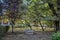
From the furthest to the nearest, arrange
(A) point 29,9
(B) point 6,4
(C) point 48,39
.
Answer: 1. (A) point 29,9
2. (B) point 6,4
3. (C) point 48,39

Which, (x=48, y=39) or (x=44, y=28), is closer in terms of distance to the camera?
(x=48, y=39)

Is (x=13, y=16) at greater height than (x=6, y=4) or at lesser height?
lesser

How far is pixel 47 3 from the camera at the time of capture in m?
12.2

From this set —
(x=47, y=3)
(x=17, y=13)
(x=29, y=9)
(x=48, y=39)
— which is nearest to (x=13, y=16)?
(x=17, y=13)

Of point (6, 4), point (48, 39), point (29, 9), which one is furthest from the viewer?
point (29, 9)

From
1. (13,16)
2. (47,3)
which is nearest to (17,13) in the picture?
(13,16)

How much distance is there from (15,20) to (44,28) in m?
2.25

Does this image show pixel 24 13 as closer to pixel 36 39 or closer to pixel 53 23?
pixel 53 23

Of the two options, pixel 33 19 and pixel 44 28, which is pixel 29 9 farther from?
pixel 44 28

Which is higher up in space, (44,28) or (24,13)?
(24,13)

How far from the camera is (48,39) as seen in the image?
368 inches

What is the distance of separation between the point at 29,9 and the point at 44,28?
182 cm

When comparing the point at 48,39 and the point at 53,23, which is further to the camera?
the point at 53,23

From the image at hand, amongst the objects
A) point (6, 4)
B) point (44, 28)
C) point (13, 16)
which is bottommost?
point (44, 28)
